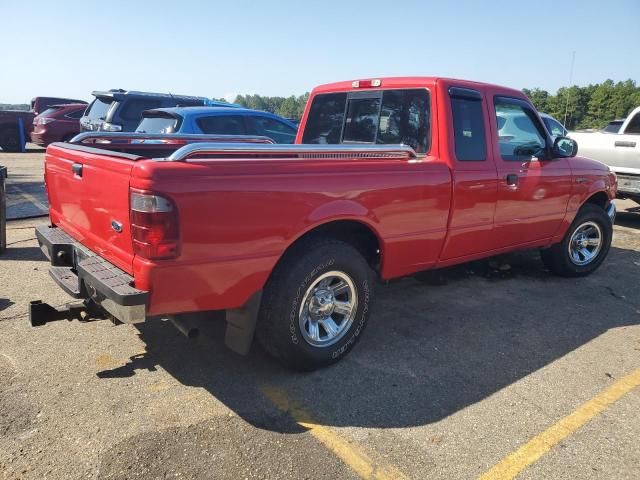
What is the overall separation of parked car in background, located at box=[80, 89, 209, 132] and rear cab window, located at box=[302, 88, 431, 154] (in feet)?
22.0

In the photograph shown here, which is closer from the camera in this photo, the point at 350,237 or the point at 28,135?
the point at 350,237

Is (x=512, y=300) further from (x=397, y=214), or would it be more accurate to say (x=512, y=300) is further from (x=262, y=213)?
(x=262, y=213)

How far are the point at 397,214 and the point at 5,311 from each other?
3270mm

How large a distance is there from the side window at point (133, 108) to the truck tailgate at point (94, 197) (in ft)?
23.6

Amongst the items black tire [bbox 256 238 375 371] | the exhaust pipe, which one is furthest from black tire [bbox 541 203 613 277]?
the exhaust pipe

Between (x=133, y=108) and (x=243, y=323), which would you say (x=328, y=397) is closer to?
(x=243, y=323)

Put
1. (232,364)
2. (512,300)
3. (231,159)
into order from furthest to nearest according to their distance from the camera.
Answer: (512,300) → (232,364) → (231,159)

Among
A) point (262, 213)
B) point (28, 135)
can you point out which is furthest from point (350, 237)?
point (28, 135)

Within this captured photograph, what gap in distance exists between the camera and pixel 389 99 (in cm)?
429

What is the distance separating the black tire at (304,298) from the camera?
3.10 meters

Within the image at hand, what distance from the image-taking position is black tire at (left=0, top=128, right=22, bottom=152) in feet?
58.3

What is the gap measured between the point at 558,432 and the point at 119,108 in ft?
33.2

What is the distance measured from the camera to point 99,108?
36.4 ft

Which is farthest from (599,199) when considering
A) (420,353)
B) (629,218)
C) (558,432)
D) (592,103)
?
(592,103)
